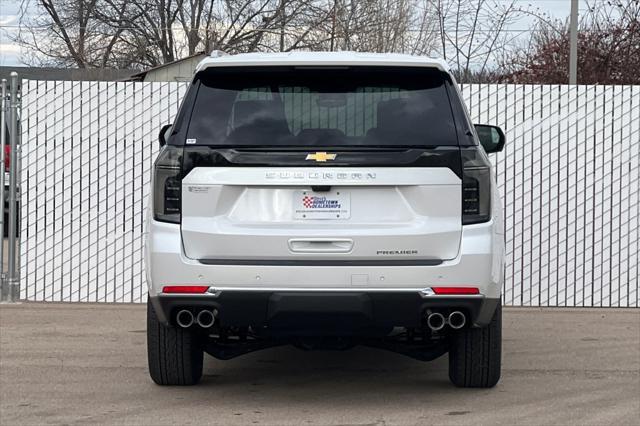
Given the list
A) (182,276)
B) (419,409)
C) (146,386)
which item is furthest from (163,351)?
(419,409)

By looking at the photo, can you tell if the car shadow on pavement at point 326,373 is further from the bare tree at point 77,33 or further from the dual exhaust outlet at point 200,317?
the bare tree at point 77,33

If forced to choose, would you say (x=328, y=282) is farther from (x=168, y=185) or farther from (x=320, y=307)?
(x=168, y=185)

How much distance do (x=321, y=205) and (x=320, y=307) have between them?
540 millimetres

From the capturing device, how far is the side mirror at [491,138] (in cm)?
771

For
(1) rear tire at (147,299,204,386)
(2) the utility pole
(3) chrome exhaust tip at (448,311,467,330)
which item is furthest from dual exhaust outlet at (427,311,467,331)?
(2) the utility pole

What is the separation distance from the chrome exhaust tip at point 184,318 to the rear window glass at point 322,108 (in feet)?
3.00

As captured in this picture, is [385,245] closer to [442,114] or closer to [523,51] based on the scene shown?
[442,114]

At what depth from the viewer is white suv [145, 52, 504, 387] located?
242 inches

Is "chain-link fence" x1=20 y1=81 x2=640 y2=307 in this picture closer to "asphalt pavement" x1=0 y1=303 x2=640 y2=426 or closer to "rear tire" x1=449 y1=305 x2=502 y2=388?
"asphalt pavement" x1=0 y1=303 x2=640 y2=426

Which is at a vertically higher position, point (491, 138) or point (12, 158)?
point (491, 138)

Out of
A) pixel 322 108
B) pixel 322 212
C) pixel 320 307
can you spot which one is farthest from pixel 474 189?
pixel 320 307

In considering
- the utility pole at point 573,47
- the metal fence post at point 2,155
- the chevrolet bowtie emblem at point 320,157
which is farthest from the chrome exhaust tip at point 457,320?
the utility pole at point 573,47

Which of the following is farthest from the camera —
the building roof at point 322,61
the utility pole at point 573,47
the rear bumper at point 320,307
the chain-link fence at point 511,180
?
the utility pole at point 573,47

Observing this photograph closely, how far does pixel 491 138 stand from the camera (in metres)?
7.79
